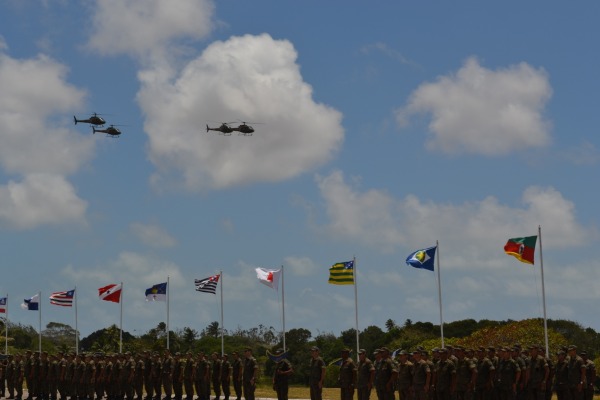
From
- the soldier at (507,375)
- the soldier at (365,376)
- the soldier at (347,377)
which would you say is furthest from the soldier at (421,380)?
the soldier at (347,377)

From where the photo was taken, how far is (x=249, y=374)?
28953 millimetres

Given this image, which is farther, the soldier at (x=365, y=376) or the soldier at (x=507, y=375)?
the soldier at (x=365, y=376)

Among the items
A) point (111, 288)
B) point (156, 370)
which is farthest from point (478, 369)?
point (111, 288)

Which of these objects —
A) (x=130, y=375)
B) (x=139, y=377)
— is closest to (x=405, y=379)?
(x=139, y=377)

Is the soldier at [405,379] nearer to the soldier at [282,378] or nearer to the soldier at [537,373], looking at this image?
the soldier at [537,373]

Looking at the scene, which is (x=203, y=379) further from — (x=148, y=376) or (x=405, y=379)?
(x=405, y=379)

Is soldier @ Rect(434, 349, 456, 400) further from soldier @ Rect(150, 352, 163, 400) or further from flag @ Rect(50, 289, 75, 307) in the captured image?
flag @ Rect(50, 289, 75, 307)

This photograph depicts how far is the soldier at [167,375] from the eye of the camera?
104ft

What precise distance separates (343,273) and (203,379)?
347 inches

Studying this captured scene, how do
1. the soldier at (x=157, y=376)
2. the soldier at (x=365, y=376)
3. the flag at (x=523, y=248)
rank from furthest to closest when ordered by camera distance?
1. the soldier at (x=157, y=376)
2. the flag at (x=523, y=248)
3. the soldier at (x=365, y=376)

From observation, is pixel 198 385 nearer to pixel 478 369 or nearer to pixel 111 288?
pixel 478 369

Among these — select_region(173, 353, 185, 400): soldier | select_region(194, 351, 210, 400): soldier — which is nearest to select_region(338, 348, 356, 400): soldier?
select_region(194, 351, 210, 400): soldier

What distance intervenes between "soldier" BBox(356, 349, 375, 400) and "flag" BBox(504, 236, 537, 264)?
27.8ft

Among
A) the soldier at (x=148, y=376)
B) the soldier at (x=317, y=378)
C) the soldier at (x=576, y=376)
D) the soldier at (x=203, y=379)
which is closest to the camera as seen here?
the soldier at (x=576, y=376)
